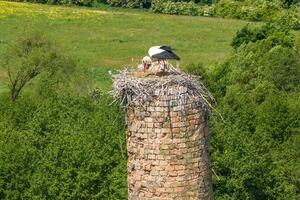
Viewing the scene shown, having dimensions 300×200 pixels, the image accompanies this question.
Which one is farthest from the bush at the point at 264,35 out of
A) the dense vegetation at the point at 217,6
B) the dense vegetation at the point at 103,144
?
the dense vegetation at the point at 217,6

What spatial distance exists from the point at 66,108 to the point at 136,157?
25831 millimetres

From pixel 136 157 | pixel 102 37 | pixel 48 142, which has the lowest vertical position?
pixel 102 37

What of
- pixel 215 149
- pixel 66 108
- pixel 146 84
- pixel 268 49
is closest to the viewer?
pixel 146 84

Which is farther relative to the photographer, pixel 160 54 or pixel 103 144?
pixel 103 144

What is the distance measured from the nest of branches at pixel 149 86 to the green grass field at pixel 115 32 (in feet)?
177

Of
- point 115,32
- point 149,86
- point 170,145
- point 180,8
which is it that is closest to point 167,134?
point 170,145

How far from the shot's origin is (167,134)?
33.8 feet

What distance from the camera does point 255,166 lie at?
29266 mm

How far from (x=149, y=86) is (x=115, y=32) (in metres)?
79.1

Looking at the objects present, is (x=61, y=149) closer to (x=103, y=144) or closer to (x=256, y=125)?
(x=103, y=144)

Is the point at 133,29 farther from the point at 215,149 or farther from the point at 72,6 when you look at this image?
the point at 215,149

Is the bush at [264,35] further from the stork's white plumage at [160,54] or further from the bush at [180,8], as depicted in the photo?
the stork's white plumage at [160,54]

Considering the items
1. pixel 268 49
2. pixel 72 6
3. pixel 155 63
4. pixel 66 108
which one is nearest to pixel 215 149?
pixel 66 108

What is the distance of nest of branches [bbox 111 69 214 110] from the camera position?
10.3 m
